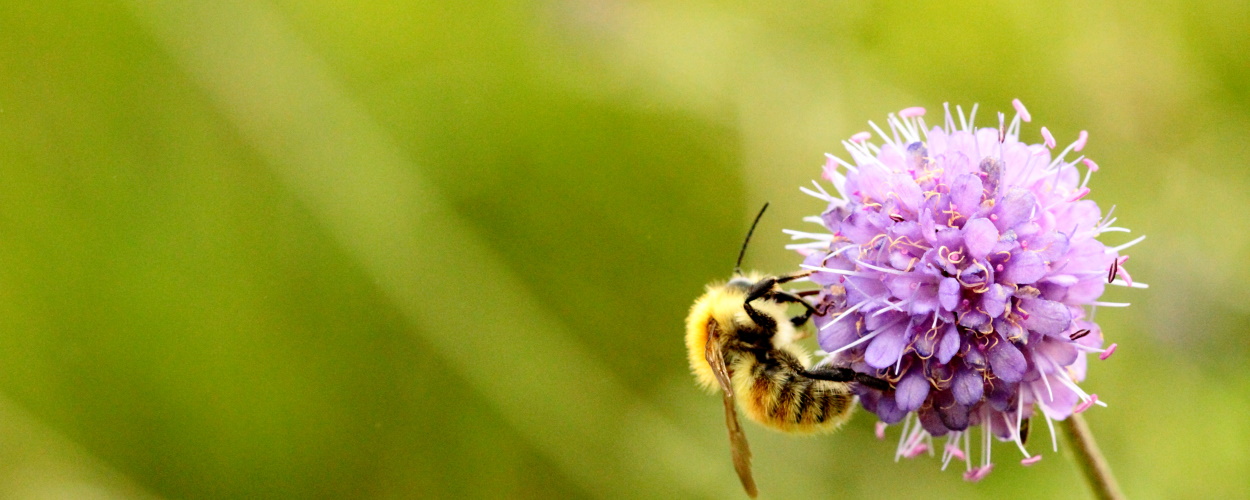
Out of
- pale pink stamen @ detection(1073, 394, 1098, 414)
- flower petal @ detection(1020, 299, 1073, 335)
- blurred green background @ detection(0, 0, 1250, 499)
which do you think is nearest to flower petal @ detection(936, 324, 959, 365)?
flower petal @ detection(1020, 299, 1073, 335)

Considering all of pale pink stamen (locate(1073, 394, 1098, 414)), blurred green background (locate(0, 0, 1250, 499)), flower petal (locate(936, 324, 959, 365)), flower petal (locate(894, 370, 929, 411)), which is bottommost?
pale pink stamen (locate(1073, 394, 1098, 414))

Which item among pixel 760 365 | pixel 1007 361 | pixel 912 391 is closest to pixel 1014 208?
pixel 1007 361

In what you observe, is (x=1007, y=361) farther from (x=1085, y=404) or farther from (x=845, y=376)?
(x=845, y=376)

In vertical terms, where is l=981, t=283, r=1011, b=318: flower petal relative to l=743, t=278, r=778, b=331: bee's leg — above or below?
below

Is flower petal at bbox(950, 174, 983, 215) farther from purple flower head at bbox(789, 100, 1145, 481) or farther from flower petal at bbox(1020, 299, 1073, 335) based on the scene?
flower petal at bbox(1020, 299, 1073, 335)

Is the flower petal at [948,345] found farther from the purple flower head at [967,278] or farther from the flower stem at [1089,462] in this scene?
the flower stem at [1089,462]

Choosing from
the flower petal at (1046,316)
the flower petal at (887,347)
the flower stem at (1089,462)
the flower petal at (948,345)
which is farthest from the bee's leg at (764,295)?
the flower stem at (1089,462)

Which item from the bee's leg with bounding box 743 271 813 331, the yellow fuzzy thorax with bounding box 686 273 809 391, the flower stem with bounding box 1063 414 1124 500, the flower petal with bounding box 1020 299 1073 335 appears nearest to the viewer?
the flower petal with bounding box 1020 299 1073 335

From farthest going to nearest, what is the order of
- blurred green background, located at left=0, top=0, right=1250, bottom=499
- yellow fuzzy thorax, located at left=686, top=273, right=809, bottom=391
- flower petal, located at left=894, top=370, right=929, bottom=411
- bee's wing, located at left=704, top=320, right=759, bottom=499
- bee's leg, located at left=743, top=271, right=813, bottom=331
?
blurred green background, located at left=0, top=0, right=1250, bottom=499
yellow fuzzy thorax, located at left=686, top=273, right=809, bottom=391
bee's leg, located at left=743, top=271, right=813, bottom=331
bee's wing, located at left=704, top=320, right=759, bottom=499
flower petal, located at left=894, top=370, right=929, bottom=411
